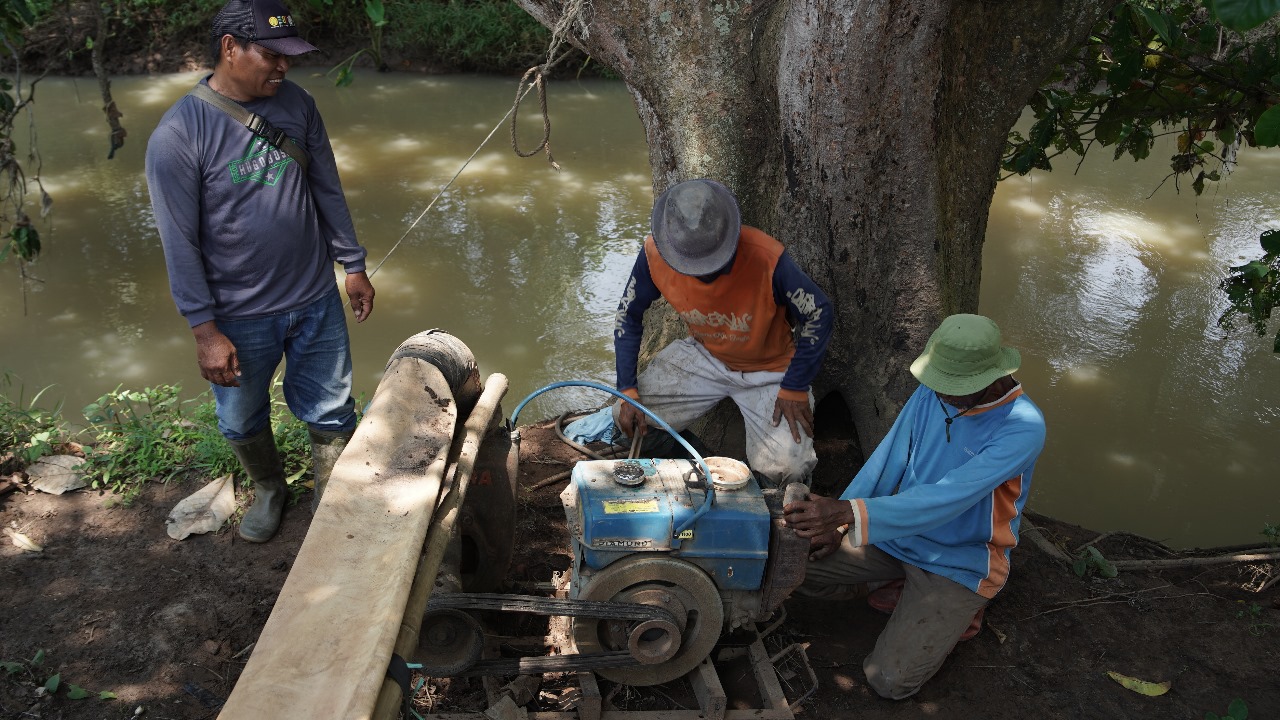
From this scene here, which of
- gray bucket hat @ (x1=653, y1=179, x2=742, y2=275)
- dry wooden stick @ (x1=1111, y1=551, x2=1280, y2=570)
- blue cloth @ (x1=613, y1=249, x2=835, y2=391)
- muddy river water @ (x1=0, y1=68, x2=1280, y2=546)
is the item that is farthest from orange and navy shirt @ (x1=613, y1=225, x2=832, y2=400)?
muddy river water @ (x1=0, y1=68, x2=1280, y2=546)

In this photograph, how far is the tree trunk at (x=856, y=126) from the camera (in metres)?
3.54

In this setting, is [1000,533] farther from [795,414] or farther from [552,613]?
[552,613]

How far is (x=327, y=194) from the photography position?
3.48m

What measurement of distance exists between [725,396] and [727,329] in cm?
33

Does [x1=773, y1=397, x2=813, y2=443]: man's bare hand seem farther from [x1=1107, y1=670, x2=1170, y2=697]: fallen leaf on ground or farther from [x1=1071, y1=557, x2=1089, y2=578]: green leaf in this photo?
[x1=1107, y1=670, x2=1170, y2=697]: fallen leaf on ground

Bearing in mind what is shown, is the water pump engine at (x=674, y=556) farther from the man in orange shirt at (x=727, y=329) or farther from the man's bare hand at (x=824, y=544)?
the man in orange shirt at (x=727, y=329)

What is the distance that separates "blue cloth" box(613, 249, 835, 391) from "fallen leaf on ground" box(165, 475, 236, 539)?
5.64 feet

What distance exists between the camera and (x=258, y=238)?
126 inches

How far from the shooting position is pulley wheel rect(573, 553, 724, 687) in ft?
9.36

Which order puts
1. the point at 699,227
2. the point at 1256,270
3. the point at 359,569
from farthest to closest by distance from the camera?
1. the point at 1256,270
2. the point at 699,227
3. the point at 359,569

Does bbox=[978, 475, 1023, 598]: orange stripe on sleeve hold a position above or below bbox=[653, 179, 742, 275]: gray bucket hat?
below

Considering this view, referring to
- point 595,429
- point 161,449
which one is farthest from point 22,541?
point 595,429

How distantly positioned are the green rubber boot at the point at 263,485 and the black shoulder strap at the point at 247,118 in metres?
1.09

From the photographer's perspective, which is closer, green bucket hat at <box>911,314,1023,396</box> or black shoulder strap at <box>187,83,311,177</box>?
green bucket hat at <box>911,314,1023,396</box>
